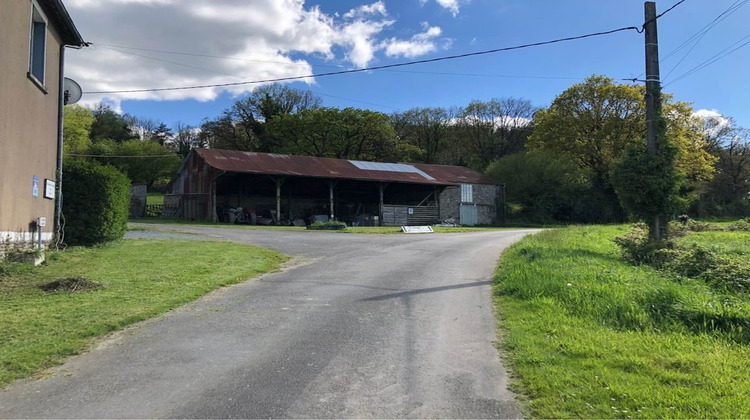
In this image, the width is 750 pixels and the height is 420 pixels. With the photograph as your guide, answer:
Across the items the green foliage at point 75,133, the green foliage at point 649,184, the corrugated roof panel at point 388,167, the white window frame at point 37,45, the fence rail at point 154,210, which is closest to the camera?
the white window frame at point 37,45

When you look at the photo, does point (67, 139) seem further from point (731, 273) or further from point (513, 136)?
point (731, 273)

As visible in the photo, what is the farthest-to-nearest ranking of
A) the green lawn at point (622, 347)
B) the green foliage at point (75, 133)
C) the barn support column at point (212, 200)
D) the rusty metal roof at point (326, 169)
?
the green foliage at point (75, 133) → the rusty metal roof at point (326, 169) → the barn support column at point (212, 200) → the green lawn at point (622, 347)

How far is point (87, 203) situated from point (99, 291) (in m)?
6.78

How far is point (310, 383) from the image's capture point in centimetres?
446

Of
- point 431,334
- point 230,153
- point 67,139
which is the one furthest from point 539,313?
point 67,139

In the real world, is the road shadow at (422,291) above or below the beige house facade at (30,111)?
below

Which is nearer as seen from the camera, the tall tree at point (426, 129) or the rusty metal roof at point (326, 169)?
the rusty metal roof at point (326, 169)

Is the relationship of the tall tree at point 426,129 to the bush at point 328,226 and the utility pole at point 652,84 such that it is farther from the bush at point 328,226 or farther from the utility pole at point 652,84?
the utility pole at point 652,84

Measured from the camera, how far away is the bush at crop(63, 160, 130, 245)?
45.4 ft

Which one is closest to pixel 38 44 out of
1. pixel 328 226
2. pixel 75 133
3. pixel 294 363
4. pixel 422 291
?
pixel 422 291


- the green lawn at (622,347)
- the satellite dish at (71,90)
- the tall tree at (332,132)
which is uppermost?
the tall tree at (332,132)

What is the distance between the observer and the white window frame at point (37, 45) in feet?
38.9

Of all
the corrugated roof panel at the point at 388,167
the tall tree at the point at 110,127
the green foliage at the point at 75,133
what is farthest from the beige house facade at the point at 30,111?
the tall tree at the point at 110,127

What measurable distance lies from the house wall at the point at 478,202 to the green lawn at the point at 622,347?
36.4 metres
